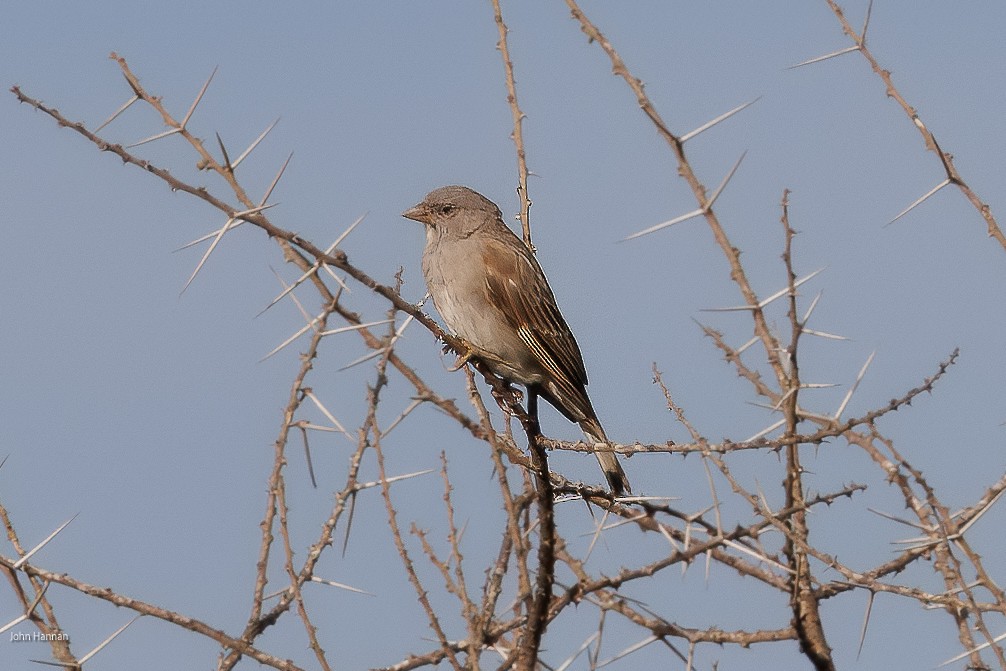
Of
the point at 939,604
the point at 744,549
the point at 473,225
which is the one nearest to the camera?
the point at 744,549

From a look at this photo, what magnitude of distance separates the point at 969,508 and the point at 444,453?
6.25 ft

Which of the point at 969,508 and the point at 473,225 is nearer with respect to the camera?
the point at 969,508

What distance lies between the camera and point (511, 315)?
784 cm

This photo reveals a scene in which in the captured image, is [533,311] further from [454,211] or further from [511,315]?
[454,211]

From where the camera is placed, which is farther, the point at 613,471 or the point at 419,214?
the point at 419,214

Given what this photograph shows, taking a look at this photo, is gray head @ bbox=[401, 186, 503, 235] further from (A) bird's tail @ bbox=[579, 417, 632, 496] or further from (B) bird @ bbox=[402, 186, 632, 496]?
(A) bird's tail @ bbox=[579, 417, 632, 496]

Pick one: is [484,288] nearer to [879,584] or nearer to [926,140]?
[926,140]

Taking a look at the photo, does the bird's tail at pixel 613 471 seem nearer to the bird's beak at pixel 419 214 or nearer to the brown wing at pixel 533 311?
the brown wing at pixel 533 311

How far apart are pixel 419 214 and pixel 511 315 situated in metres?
1.20

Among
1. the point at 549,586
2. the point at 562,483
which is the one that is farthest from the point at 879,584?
the point at 562,483

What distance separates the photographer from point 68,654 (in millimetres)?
4137

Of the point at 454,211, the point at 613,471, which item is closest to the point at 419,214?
the point at 454,211

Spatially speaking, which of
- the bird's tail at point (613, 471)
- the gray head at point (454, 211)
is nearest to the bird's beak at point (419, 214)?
the gray head at point (454, 211)

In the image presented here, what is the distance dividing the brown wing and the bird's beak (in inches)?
23.2
